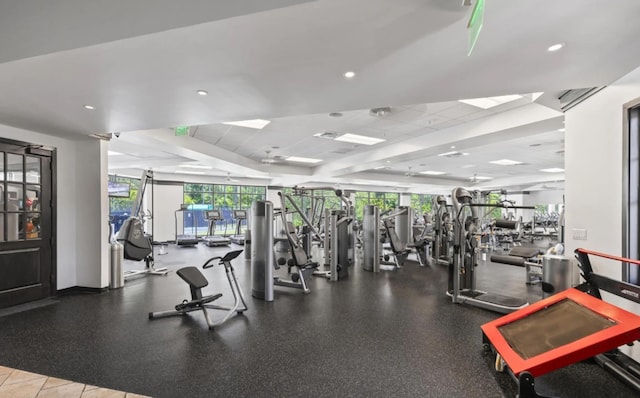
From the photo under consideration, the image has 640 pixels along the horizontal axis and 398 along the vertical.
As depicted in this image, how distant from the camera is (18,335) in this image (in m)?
3.45

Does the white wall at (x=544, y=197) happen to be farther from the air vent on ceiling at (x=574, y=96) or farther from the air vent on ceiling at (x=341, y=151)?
the air vent on ceiling at (x=574, y=96)

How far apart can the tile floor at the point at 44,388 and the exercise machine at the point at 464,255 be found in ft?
13.0

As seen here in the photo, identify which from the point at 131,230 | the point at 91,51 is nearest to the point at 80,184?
the point at 131,230

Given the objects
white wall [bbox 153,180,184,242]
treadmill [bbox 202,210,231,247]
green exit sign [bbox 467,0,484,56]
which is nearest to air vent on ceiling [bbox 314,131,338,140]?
green exit sign [bbox 467,0,484,56]

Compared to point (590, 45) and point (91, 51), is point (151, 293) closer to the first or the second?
point (91, 51)

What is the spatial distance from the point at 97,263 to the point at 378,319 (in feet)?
14.9

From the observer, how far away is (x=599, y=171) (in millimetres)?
3166

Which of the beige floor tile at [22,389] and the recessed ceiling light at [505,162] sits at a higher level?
the recessed ceiling light at [505,162]

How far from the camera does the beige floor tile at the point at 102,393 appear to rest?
2336 mm

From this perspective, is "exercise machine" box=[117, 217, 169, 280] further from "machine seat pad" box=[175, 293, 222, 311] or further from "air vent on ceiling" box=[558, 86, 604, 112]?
"air vent on ceiling" box=[558, 86, 604, 112]

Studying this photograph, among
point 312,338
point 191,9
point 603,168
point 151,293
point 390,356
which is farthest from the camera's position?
point 151,293

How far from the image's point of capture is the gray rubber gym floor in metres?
2.45

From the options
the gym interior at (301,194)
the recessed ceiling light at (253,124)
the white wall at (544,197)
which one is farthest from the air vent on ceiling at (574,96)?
the white wall at (544,197)

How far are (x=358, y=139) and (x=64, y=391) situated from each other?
6771mm
